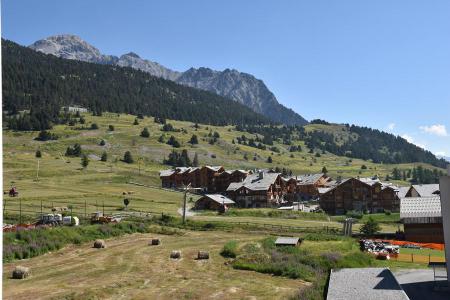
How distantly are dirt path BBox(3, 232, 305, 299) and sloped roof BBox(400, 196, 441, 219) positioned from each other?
28.3 m

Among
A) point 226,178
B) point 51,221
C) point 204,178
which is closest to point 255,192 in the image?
point 226,178

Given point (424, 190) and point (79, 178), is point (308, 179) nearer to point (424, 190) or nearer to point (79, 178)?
point (424, 190)

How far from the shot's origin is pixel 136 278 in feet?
117

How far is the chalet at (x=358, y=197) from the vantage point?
11625 cm

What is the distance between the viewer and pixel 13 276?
114ft

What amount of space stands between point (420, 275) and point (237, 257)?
15.4m

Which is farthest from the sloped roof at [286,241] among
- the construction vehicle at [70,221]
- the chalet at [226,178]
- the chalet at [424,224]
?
the chalet at [226,178]

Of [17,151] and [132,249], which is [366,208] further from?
[17,151]

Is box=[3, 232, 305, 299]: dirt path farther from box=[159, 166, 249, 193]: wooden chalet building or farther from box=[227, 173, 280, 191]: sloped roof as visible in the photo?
box=[159, 166, 249, 193]: wooden chalet building

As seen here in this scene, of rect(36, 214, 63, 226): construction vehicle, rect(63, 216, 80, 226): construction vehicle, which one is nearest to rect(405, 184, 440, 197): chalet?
rect(63, 216, 80, 226): construction vehicle

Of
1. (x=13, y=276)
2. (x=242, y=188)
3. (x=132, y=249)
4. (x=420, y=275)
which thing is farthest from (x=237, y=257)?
(x=242, y=188)

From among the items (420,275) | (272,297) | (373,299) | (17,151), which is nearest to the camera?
(373,299)

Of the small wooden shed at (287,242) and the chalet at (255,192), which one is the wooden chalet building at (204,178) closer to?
the chalet at (255,192)

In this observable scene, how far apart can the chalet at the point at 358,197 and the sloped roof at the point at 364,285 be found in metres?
84.0
